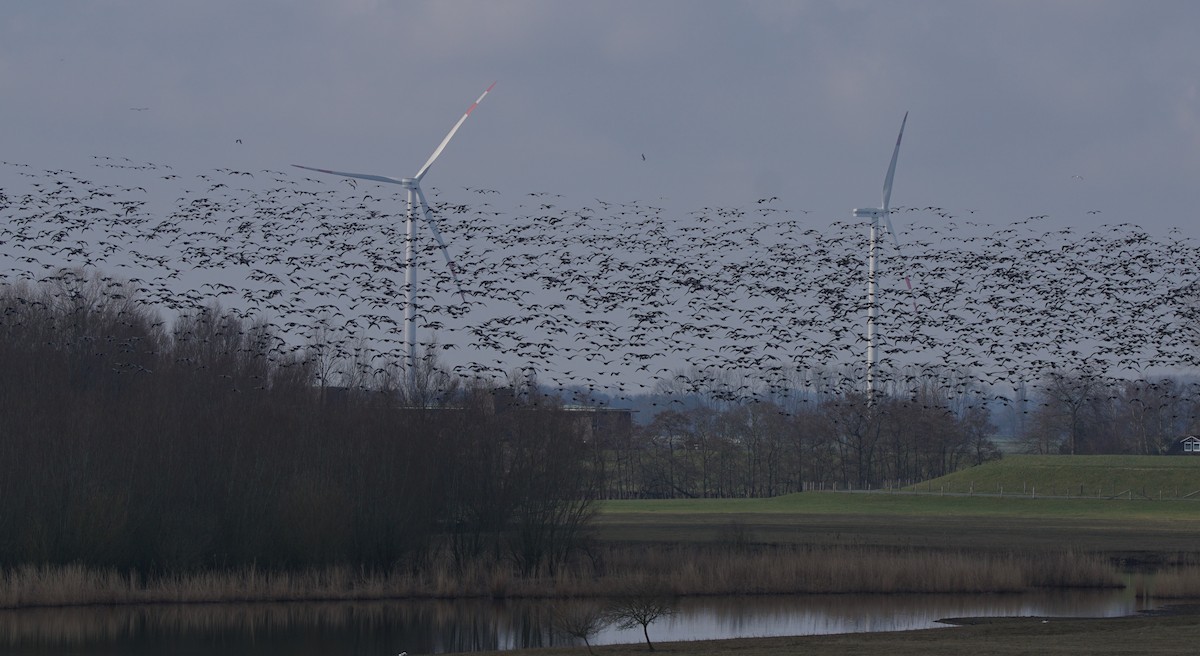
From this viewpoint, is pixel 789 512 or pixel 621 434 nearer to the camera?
pixel 789 512

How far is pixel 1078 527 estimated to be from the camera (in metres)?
96.6

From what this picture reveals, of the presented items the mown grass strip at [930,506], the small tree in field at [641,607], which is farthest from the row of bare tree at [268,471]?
the mown grass strip at [930,506]

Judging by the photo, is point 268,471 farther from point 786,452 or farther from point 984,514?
point 786,452

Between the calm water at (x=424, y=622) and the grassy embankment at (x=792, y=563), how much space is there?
1.65 meters

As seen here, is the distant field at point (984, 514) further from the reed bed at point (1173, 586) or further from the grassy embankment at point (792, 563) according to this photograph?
the reed bed at point (1173, 586)

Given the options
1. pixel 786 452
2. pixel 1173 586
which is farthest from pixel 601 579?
pixel 786 452

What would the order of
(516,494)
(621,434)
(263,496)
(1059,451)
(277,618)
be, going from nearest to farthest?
(277,618) < (263,496) < (516,494) < (621,434) < (1059,451)

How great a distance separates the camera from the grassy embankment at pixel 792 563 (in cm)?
5897

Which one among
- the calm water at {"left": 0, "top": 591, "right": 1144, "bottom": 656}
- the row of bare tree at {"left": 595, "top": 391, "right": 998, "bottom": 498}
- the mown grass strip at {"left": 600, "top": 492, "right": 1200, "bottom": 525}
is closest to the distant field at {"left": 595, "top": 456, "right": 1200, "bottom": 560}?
the mown grass strip at {"left": 600, "top": 492, "right": 1200, "bottom": 525}

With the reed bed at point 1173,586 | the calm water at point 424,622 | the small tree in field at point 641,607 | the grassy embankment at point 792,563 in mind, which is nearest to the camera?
the small tree in field at point 641,607

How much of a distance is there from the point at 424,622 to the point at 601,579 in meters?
10.4

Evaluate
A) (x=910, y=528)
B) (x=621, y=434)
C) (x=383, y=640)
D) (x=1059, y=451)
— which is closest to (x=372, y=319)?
(x=383, y=640)

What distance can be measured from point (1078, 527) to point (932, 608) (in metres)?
43.9

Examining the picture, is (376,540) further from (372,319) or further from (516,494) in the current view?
(372,319)
